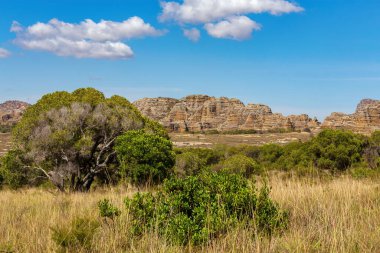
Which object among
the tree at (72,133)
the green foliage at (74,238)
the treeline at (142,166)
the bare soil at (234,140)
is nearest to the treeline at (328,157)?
the treeline at (142,166)

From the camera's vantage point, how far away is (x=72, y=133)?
20.8 metres

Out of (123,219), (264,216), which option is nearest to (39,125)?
(123,219)

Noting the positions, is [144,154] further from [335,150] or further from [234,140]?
[234,140]

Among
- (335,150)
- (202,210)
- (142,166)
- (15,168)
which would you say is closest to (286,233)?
(202,210)

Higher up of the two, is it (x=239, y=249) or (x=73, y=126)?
(x=73, y=126)

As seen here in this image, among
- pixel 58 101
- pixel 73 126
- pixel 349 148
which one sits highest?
pixel 58 101

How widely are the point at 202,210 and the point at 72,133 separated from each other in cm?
1702

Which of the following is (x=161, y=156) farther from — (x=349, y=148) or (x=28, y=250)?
(x=349, y=148)

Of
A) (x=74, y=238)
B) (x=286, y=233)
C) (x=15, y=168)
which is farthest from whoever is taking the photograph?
(x=15, y=168)

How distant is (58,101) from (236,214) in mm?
19065

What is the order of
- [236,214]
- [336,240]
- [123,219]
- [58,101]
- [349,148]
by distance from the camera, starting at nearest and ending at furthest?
1. [336,240]
2. [236,214]
3. [123,219]
4. [58,101]
5. [349,148]

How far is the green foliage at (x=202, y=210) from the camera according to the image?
16.9 ft

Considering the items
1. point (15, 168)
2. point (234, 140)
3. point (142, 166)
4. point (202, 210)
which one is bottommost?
point (234, 140)

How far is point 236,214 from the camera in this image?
5.52m
